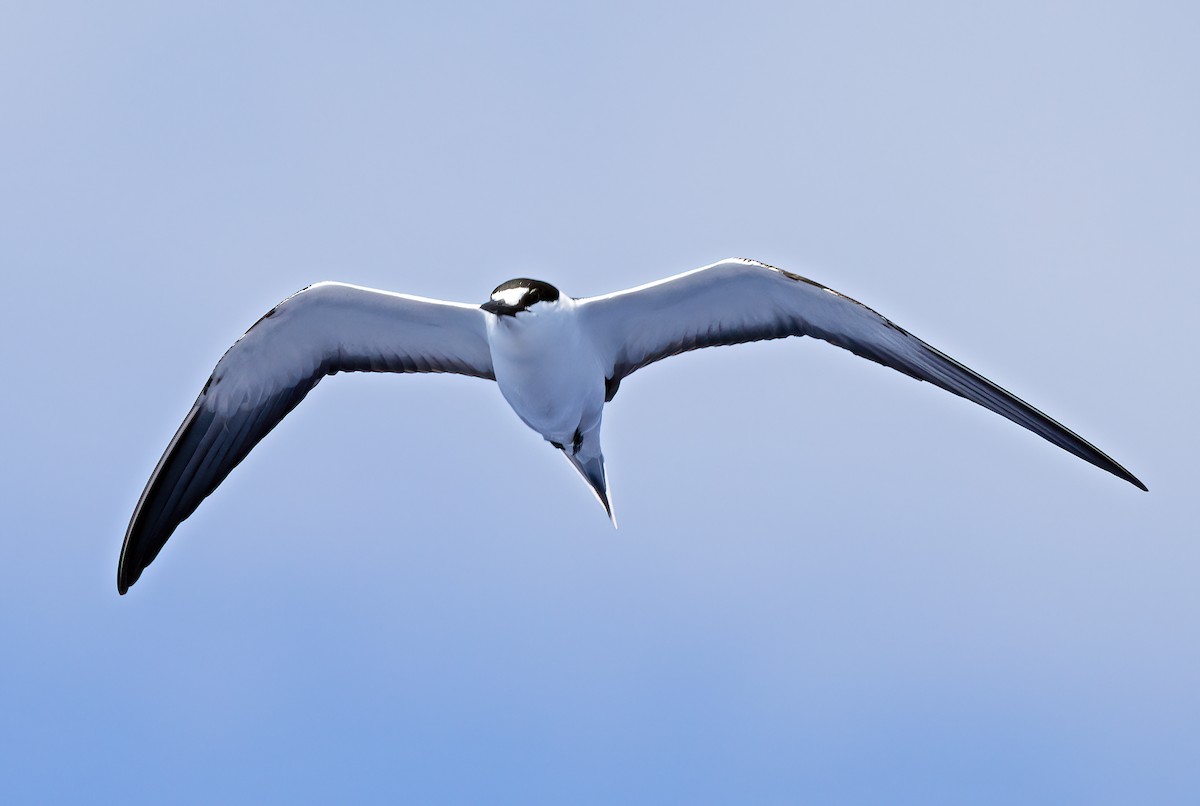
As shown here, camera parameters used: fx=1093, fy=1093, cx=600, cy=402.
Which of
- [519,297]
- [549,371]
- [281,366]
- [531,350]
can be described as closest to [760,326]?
[549,371]

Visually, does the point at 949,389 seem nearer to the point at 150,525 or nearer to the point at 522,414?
the point at 522,414

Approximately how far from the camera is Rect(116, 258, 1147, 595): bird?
938 cm

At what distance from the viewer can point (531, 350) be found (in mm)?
9195

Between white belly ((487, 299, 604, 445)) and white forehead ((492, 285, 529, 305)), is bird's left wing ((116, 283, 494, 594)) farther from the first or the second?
white forehead ((492, 285, 529, 305))

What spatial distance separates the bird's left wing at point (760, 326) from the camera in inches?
372

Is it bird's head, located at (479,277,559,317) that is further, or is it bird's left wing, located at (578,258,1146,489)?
bird's left wing, located at (578,258,1146,489)

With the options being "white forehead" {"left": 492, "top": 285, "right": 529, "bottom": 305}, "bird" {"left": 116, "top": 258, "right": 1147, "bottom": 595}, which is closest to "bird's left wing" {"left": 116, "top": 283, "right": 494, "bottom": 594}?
"bird" {"left": 116, "top": 258, "right": 1147, "bottom": 595}

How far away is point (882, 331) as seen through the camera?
965 cm

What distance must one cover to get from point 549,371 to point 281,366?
115 inches

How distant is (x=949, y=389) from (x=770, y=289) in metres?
1.84

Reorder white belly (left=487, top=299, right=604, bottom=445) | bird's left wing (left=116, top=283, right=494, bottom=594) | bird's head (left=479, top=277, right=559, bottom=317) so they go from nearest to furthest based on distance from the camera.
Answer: bird's head (left=479, top=277, right=559, bottom=317) → white belly (left=487, top=299, right=604, bottom=445) → bird's left wing (left=116, top=283, right=494, bottom=594)

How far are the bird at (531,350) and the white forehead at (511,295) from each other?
14 mm

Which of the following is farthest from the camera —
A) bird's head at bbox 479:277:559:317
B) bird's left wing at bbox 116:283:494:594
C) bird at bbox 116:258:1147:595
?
bird's left wing at bbox 116:283:494:594

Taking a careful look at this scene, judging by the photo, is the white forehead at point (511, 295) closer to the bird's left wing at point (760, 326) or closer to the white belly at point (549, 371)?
the white belly at point (549, 371)
